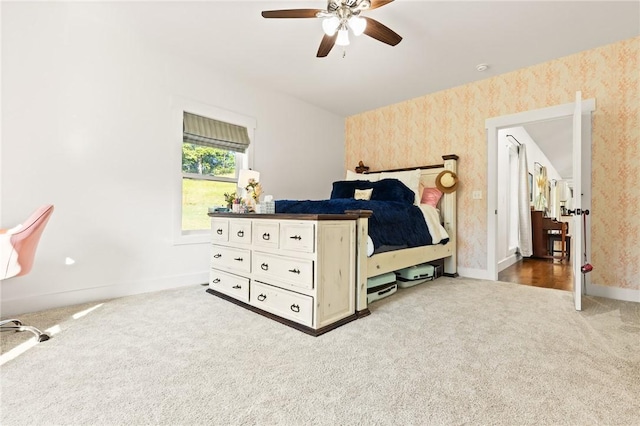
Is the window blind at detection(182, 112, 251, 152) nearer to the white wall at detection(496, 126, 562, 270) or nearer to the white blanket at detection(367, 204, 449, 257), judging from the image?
the white blanket at detection(367, 204, 449, 257)

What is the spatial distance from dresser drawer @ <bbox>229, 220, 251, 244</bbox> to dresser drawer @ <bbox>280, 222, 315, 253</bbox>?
45 cm

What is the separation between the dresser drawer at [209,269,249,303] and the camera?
2504mm

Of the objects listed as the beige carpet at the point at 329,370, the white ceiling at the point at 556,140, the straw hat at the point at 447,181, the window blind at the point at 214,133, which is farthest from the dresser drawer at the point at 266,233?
the white ceiling at the point at 556,140

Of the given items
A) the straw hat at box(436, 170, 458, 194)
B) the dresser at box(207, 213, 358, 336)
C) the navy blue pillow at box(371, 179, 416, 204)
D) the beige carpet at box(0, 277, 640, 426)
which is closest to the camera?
the beige carpet at box(0, 277, 640, 426)

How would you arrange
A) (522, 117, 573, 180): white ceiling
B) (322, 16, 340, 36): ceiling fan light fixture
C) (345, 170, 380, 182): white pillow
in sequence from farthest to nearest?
(522, 117, 573, 180): white ceiling < (345, 170, 380, 182): white pillow < (322, 16, 340, 36): ceiling fan light fixture

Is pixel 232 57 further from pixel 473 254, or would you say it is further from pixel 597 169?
pixel 597 169

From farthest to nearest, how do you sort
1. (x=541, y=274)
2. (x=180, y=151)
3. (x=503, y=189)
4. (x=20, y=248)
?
(x=503, y=189), (x=541, y=274), (x=180, y=151), (x=20, y=248)

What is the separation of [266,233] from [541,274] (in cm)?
389

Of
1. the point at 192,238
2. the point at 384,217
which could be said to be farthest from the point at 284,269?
the point at 192,238

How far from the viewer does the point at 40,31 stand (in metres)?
2.45

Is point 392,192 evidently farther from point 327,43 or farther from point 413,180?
point 327,43

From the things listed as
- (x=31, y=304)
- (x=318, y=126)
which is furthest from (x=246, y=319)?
(x=318, y=126)

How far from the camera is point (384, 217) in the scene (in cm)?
291

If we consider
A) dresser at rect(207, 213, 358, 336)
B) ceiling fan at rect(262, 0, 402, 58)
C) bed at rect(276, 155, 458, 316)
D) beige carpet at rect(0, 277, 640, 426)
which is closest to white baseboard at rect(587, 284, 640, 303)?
beige carpet at rect(0, 277, 640, 426)
